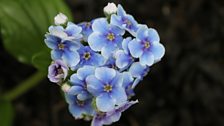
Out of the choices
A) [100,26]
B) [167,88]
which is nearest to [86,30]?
[100,26]

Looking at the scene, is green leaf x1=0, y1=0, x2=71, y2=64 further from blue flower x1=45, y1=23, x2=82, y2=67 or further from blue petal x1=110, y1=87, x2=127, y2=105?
blue petal x1=110, y1=87, x2=127, y2=105

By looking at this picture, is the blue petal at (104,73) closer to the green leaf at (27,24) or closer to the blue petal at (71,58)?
the blue petal at (71,58)

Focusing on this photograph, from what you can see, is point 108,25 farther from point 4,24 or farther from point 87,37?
point 4,24

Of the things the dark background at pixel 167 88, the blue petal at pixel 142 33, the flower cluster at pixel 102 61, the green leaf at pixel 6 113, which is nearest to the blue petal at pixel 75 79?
the flower cluster at pixel 102 61

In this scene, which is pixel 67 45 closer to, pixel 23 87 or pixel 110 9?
pixel 110 9

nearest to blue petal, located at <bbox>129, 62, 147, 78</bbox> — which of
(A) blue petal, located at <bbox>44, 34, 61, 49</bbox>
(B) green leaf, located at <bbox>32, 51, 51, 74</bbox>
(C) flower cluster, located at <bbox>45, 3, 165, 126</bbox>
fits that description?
(C) flower cluster, located at <bbox>45, 3, 165, 126</bbox>
